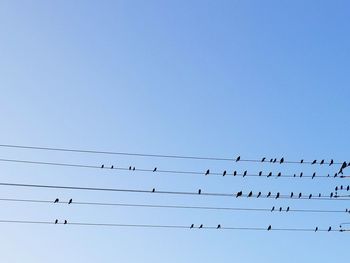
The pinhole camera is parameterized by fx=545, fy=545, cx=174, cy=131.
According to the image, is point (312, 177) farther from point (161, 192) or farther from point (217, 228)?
point (161, 192)

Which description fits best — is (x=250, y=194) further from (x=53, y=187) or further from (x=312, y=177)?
(x=53, y=187)

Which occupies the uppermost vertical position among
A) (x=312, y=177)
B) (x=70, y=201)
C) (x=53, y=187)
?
(x=312, y=177)

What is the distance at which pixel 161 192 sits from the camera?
2669 centimetres

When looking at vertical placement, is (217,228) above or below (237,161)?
below

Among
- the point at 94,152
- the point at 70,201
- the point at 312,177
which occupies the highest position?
the point at 312,177

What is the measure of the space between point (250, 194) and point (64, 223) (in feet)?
36.9

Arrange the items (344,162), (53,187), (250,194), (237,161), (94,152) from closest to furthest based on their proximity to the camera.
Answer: (53,187) < (94,152) < (250,194) < (344,162) < (237,161)

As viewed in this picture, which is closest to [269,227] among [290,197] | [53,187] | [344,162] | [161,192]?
[290,197]

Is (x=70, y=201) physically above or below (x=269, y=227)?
below

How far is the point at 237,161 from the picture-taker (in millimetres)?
38344

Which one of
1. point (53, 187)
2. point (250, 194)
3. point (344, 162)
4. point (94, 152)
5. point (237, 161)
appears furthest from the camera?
point (237, 161)

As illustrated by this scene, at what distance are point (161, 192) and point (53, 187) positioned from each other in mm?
5192

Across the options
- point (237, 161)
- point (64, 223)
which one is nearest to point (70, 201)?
point (64, 223)

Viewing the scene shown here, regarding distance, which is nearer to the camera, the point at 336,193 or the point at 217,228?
the point at 217,228
